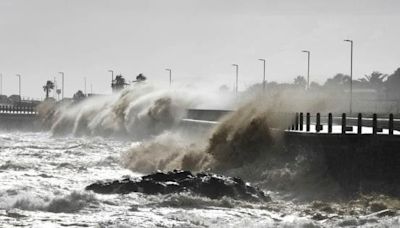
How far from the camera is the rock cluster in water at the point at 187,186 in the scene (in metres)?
24.3

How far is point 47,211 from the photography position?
72.6 feet

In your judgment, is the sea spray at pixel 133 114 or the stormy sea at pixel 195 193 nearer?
the stormy sea at pixel 195 193

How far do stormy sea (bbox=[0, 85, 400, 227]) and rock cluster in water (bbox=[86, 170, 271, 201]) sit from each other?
0.96 feet

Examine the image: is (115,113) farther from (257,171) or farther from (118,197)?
(118,197)

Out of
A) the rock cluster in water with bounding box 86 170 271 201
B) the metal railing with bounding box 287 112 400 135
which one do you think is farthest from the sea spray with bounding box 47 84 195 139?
the rock cluster in water with bounding box 86 170 271 201

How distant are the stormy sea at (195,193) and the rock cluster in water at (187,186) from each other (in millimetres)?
293

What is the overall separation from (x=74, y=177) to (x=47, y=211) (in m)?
9.36

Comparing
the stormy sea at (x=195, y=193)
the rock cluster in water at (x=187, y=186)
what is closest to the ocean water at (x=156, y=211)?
the stormy sea at (x=195, y=193)

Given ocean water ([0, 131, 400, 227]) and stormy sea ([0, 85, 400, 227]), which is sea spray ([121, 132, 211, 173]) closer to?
stormy sea ([0, 85, 400, 227])

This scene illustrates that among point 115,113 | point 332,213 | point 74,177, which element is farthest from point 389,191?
point 115,113

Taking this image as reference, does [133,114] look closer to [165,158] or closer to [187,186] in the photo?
[165,158]

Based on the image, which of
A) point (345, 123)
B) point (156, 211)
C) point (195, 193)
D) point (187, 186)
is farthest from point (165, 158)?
point (156, 211)

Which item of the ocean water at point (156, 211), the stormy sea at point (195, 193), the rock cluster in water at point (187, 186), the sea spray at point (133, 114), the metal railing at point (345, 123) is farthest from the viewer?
the sea spray at point (133, 114)

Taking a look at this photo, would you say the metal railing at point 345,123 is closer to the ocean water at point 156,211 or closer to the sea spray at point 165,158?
the sea spray at point 165,158
